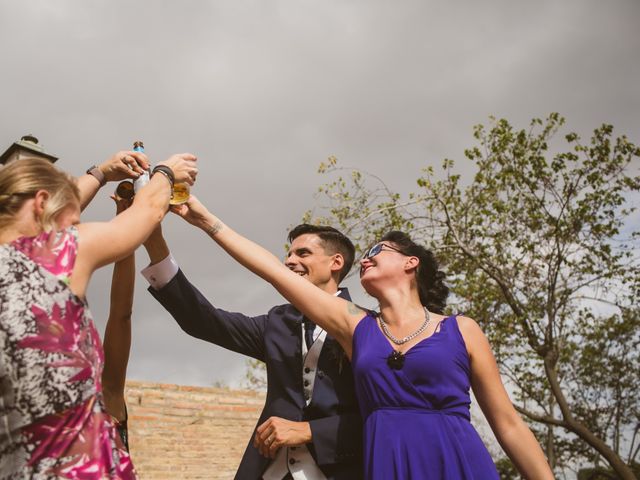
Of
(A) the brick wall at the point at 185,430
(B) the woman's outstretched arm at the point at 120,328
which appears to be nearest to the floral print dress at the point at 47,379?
(B) the woman's outstretched arm at the point at 120,328

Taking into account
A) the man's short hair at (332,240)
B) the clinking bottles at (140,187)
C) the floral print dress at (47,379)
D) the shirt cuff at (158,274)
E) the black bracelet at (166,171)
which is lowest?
the floral print dress at (47,379)

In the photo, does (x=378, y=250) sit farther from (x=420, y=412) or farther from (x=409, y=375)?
(x=420, y=412)

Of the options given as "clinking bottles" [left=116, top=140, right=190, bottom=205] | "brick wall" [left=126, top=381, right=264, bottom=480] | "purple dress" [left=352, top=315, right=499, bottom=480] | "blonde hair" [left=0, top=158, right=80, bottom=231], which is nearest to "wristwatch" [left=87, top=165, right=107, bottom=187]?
"clinking bottles" [left=116, top=140, right=190, bottom=205]

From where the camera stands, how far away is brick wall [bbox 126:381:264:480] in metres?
10.9

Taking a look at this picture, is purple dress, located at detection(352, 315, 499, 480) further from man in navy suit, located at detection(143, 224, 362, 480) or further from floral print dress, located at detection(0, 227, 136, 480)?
floral print dress, located at detection(0, 227, 136, 480)

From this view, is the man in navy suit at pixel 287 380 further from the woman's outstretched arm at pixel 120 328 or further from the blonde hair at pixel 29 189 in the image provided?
the blonde hair at pixel 29 189

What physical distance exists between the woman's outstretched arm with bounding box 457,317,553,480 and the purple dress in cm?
7

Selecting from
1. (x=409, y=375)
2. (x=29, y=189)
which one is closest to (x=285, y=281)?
(x=409, y=375)

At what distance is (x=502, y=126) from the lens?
13750 mm

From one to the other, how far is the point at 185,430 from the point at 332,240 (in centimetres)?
836

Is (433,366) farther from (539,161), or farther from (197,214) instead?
(539,161)

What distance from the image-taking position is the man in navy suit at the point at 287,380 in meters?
3.20

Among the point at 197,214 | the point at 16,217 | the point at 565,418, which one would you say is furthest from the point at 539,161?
the point at 16,217

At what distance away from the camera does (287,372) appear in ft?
11.6
